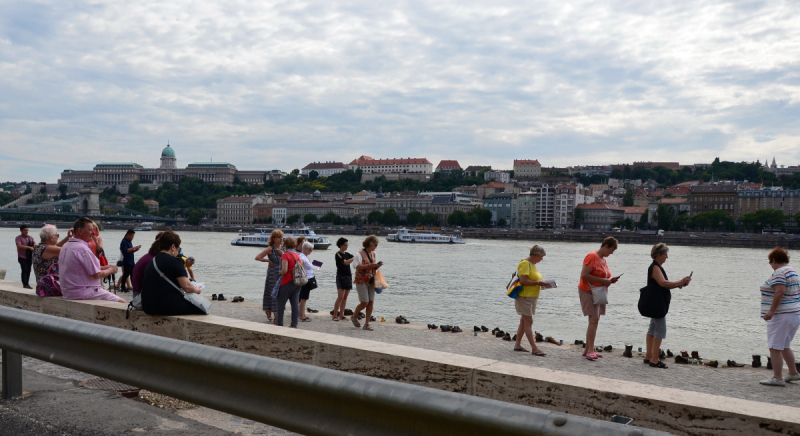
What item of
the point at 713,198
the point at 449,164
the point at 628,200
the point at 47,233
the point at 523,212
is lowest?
the point at 47,233

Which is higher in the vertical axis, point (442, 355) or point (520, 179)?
point (520, 179)

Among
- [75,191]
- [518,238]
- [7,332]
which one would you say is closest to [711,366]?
[7,332]

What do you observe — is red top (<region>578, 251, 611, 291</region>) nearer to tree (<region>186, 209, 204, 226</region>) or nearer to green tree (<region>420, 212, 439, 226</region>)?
green tree (<region>420, 212, 439, 226</region>)

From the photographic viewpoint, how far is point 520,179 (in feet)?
520

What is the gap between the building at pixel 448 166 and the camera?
549 ft

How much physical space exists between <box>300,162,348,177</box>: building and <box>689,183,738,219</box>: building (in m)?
93.1

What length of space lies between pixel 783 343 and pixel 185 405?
4855 millimetres

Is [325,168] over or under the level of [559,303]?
over

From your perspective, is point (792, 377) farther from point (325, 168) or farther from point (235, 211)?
point (325, 168)

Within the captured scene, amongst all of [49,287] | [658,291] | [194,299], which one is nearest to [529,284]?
[658,291]

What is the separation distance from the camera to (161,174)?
179 metres

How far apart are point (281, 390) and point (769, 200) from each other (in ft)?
369

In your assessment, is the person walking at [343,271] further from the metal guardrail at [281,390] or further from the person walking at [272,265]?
the metal guardrail at [281,390]

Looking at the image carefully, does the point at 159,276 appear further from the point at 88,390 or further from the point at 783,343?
the point at 783,343
